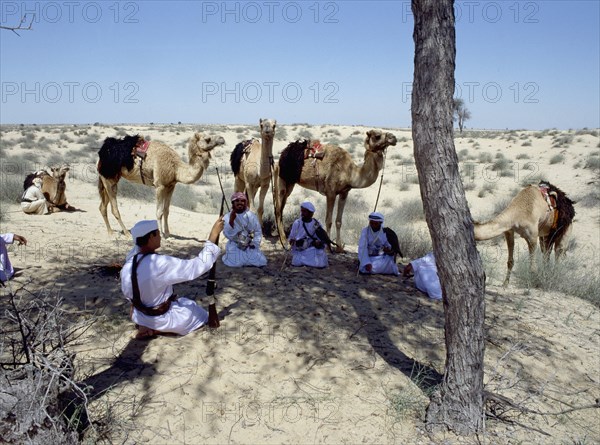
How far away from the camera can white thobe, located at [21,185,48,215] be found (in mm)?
10969

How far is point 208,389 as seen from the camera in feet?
12.8

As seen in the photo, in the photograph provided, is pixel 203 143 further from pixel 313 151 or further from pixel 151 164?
pixel 313 151

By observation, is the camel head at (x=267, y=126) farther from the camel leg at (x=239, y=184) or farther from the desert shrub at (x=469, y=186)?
the desert shrub at (x=469, y=186)

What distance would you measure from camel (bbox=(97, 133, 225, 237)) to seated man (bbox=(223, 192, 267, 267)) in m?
2.61

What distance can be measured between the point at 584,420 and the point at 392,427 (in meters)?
1.86

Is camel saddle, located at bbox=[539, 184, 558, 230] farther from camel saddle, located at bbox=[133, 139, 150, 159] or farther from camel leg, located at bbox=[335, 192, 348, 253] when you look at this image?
camel saddle, located at bbox=[133, 139, 150, 159]

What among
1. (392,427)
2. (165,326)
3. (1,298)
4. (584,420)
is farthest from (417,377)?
(1,298)

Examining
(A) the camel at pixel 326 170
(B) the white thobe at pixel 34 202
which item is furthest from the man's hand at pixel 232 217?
(B) the white thobe at pixel 34 202

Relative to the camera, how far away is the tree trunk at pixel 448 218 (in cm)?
320

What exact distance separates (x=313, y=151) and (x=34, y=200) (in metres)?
7.24

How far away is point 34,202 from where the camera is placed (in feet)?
36.1

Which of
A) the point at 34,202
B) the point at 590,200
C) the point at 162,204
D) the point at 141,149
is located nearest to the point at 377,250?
the point at 162,204

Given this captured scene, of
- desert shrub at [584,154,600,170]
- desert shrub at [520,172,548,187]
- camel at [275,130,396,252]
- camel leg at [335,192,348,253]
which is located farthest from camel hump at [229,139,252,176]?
desert shrub at [584,154,600,170]

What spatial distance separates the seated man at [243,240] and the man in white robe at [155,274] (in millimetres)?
2482
